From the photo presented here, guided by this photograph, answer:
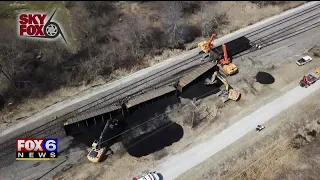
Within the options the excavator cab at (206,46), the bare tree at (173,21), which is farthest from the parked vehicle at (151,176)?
the bare tree at (173,21)

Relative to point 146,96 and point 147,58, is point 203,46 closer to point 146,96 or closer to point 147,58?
point 147,58

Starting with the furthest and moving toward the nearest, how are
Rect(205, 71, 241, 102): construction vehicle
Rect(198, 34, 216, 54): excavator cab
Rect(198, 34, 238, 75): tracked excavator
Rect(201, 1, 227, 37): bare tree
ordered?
Rect(201, 1, 227, 37): bare tree < Rect(198, 34, 216, 54): excavator cab < Rect(198, 34, 238, 75): tracked excavator < Rect(205, 71, 241, 102): construction vehicle

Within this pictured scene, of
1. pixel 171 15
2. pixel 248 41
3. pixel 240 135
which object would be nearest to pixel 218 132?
pixel 240 135

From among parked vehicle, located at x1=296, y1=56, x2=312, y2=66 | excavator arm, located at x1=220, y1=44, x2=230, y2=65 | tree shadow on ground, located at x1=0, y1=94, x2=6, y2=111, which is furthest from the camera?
parked vehicle, located at x1=296, y1=56, x2=312, y2=66

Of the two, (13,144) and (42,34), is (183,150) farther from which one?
(42,34)

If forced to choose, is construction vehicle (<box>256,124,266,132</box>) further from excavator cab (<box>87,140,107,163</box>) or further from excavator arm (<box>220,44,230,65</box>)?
excavator cab (<box>87,140,107,163</box>)

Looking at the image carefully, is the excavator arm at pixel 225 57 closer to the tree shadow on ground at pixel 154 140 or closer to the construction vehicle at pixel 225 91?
the construction vehicle at pixel 225 91

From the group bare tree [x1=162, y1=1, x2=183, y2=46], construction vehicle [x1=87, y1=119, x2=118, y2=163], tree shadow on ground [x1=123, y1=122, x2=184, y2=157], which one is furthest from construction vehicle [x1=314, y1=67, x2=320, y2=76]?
construction vehicle [x1=87, y1=119, x2=118, y2=163]
